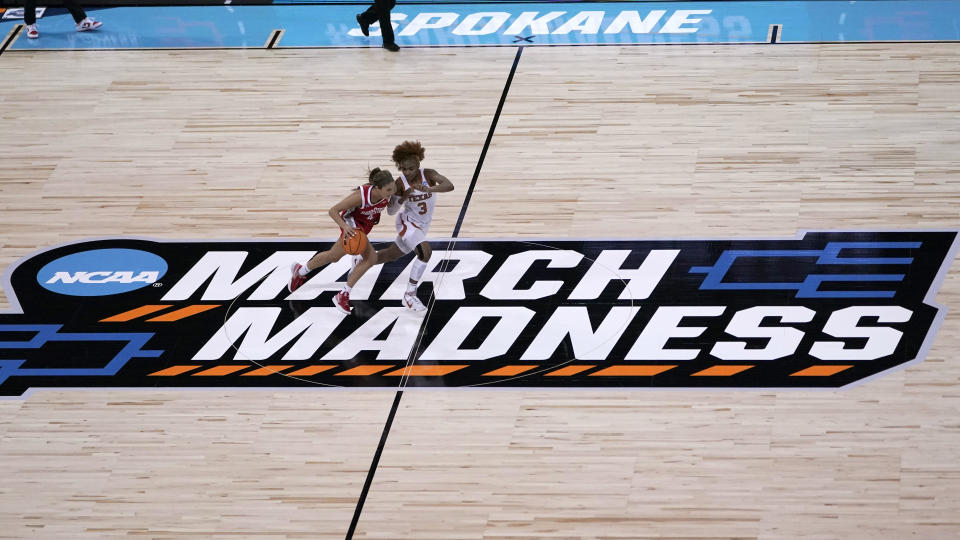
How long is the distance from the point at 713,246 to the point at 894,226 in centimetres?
141

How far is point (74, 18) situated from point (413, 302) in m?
6.59

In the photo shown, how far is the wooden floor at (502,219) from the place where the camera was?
25.5 feet

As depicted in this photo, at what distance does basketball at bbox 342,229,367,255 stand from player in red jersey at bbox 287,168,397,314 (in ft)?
0.14

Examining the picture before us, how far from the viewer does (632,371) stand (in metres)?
8.82

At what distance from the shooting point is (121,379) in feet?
29.9

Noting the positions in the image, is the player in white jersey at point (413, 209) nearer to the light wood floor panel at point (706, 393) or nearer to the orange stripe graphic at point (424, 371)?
the orange stripe graphic at point (424, 371)

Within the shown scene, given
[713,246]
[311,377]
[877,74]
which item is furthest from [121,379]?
[877,74]

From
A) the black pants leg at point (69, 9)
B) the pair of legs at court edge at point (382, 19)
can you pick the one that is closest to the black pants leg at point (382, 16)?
the pair of legs at court edge at point (382, 19)

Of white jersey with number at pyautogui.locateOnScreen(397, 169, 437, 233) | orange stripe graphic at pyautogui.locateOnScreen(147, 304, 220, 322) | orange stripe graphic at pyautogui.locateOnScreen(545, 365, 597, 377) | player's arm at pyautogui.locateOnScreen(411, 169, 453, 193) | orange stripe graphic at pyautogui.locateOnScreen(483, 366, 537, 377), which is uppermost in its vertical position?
player's arm at pyautogui.locateOnScreen(411, 169, 453, 193)

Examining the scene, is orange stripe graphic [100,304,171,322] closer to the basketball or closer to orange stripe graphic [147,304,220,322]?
orange stripe graphic [147,304,220,322]

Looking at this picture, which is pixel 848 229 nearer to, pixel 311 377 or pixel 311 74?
pixel 311 377

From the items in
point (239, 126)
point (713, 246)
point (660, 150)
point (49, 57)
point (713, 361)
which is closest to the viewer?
point (713, 361)

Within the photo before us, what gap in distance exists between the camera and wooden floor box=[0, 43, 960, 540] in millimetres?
7781

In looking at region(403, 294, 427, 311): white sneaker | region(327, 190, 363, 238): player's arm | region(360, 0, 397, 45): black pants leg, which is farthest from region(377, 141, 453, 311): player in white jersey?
region(360, 0, 397, 45): black pants leg
